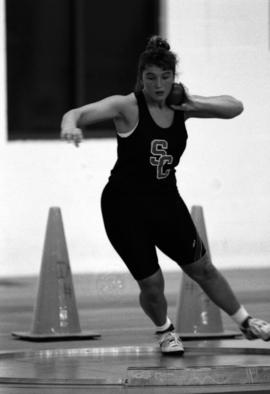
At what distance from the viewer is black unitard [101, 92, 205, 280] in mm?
8750

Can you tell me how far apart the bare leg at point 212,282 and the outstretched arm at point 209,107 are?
90cm

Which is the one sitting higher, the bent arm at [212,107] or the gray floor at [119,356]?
the bent arm at [212,107]

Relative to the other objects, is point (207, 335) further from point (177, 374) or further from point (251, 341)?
point (177, 374)

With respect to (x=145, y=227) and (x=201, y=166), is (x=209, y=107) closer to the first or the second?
(x=145, y=227)

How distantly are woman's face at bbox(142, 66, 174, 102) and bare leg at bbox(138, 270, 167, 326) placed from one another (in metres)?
1.09

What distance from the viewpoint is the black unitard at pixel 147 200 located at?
875cm

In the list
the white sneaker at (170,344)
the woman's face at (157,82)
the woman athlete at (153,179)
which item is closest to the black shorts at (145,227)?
the woman athlete at (153,179)

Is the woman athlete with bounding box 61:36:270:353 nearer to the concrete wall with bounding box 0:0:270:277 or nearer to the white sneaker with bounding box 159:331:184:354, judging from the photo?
the white sneaker with bounding box 159:331:184:354

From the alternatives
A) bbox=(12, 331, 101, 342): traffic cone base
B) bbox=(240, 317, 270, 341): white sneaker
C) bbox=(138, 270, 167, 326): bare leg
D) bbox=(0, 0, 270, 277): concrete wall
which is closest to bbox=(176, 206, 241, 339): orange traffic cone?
bbox=(12, 331, 101, 342): traffic cone base

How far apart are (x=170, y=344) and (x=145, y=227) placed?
77cm

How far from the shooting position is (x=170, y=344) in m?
9.08

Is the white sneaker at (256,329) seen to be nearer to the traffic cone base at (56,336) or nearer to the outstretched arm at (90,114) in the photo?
the outstretched arm at (90,114)

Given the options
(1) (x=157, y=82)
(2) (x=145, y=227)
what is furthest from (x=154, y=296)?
(1) (x=157, y=82)

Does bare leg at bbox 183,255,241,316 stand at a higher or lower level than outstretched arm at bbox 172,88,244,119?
lower
